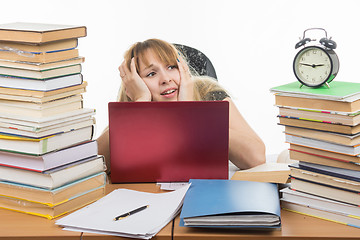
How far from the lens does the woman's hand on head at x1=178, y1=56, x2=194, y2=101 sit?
2434 mm

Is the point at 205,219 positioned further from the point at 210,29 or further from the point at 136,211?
the point at 210,29

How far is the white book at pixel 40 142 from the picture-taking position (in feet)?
4.88

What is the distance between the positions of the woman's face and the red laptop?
685 mm

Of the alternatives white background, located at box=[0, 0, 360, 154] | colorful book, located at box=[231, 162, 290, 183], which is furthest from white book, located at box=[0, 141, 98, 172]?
white background, located at box=[0, 0, 360, 154]

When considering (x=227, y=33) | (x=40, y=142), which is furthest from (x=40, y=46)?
(x=227, y=33)

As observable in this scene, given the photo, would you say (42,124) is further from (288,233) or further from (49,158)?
(288,233)

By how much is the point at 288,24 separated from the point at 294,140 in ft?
10.3

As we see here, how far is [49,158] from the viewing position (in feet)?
4.94

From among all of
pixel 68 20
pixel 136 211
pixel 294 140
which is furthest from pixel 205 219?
pixel 68 20

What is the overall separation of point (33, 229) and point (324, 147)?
0.83 meters

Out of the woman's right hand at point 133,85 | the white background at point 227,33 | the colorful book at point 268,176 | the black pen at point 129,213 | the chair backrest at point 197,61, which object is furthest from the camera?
the white background at point 227,33

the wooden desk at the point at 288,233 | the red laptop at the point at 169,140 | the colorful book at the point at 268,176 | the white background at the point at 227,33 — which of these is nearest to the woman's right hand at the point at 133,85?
the red laptop at the point at 169,140

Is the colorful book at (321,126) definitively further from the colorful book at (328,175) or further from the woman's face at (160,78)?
the woman's face at (160,78)

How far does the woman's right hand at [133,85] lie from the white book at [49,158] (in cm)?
78
